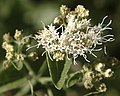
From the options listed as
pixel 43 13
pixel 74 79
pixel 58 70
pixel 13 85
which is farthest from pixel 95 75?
pixel 43 13

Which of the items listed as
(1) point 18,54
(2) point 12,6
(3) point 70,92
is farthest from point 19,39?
(2) point 12,6

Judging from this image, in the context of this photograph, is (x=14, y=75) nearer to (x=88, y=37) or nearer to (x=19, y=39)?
(x=19, y=39)

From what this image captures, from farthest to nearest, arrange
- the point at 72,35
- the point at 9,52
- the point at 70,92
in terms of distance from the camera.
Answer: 1. the point at 70,92
2. the point at 9,52
3. the point at 72,35

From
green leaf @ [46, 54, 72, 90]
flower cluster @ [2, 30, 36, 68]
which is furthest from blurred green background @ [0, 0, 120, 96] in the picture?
green leaf @ [46, 54, 72, 90]

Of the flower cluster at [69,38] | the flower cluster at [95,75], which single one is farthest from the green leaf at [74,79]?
the flower cluster at [69,38]

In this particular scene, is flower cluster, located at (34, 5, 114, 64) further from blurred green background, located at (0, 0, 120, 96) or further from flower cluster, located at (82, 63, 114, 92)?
blurred green background, located at (0, 0, 120, 96)

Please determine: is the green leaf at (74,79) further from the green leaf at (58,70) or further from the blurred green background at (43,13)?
the blurred green background at (43,13)
